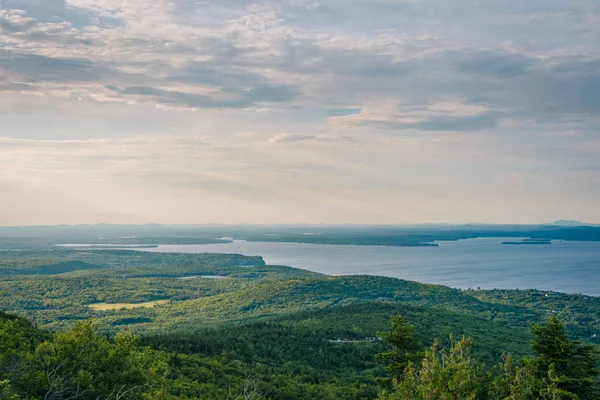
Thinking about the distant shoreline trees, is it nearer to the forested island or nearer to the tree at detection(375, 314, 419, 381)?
the tree at detection(375, 314, 419, 381)

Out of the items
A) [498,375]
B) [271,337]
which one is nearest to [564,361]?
[498,375]

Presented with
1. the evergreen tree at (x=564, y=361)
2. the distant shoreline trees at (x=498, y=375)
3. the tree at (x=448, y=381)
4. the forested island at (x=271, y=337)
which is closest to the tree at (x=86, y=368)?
the forested island at (x=271, y=337)

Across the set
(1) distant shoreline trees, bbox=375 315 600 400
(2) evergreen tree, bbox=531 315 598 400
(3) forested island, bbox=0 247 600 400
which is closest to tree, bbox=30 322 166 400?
(3) forested island, bbox=0 247 600 400

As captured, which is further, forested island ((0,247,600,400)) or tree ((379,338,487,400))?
forested island ((0,247,600,400))

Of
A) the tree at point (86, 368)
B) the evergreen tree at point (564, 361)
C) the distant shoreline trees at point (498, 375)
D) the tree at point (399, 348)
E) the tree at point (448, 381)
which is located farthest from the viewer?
the tree at point (399, 348)

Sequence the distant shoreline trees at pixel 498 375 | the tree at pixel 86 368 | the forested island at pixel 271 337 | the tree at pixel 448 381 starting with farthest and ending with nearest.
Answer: the forested island at pixel 271 337, the tree at pixel 86 368, the distant shoreline trees at pixel 498 375, the tree at pixel 448 381

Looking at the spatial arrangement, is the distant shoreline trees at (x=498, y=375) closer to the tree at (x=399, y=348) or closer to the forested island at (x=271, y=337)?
the tree at (x=399, y=348)

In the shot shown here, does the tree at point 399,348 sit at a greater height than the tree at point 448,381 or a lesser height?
lesser

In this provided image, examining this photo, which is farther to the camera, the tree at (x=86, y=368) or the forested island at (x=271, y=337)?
the forested island at (x=271, y=337)
